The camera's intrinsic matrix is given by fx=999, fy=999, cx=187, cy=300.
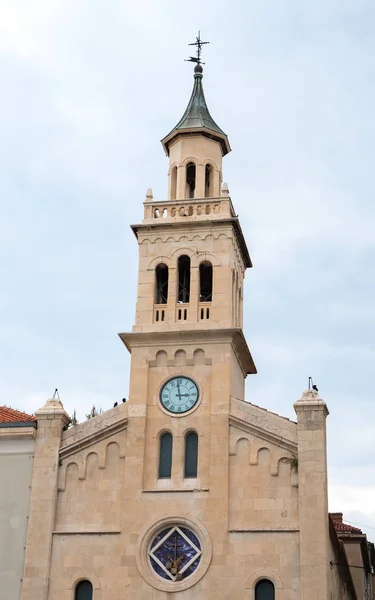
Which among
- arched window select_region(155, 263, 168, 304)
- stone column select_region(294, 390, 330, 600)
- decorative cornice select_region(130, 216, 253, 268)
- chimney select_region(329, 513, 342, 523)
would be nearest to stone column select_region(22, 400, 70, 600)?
arched window select_region(155, 263, 168, 304)

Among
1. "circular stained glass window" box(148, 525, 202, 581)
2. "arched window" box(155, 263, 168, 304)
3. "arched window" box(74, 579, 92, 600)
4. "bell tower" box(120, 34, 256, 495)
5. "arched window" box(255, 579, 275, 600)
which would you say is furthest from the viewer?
"arched window" box(155, 263, 168, 304)

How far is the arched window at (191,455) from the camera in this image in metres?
33.2

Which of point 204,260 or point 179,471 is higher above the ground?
point 204,260

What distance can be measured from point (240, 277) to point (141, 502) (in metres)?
10.1

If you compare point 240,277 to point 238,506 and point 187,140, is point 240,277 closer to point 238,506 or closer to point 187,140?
point 187,140

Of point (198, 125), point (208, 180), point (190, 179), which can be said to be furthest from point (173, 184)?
point (198, 125)

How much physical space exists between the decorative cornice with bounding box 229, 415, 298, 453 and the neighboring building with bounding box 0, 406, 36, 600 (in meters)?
6.94

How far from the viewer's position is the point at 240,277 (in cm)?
3853

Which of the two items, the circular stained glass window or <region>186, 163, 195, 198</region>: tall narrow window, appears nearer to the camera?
the circular stained glass window

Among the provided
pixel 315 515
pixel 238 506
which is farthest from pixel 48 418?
pixel 315 515

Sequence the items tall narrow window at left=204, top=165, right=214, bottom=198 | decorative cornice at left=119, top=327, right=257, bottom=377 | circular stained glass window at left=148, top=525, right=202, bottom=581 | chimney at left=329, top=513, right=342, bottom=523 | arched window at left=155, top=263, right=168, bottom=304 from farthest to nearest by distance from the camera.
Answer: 1. chimney at left=329, top=513, right=342, bottom=523
2. tall narrow window at left=204, top=165, right=214, bottom=198
3. arched window at left=155, top=263, right=168, bottom=304
4. decorative cornice at left=119, top=327, right=257, bottom=377
5. circular stained glass window at left=148, top=525, right=202, bottom=581

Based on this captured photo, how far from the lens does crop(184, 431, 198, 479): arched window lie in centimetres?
3322

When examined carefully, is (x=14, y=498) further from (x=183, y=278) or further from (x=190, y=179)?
(x=190, y=179)

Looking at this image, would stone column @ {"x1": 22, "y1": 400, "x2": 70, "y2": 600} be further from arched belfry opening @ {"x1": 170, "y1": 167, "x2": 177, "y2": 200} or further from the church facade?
arched belfry opening @ {"x1": 170, "y1": 167, "x2": 177, "y2": 200}
